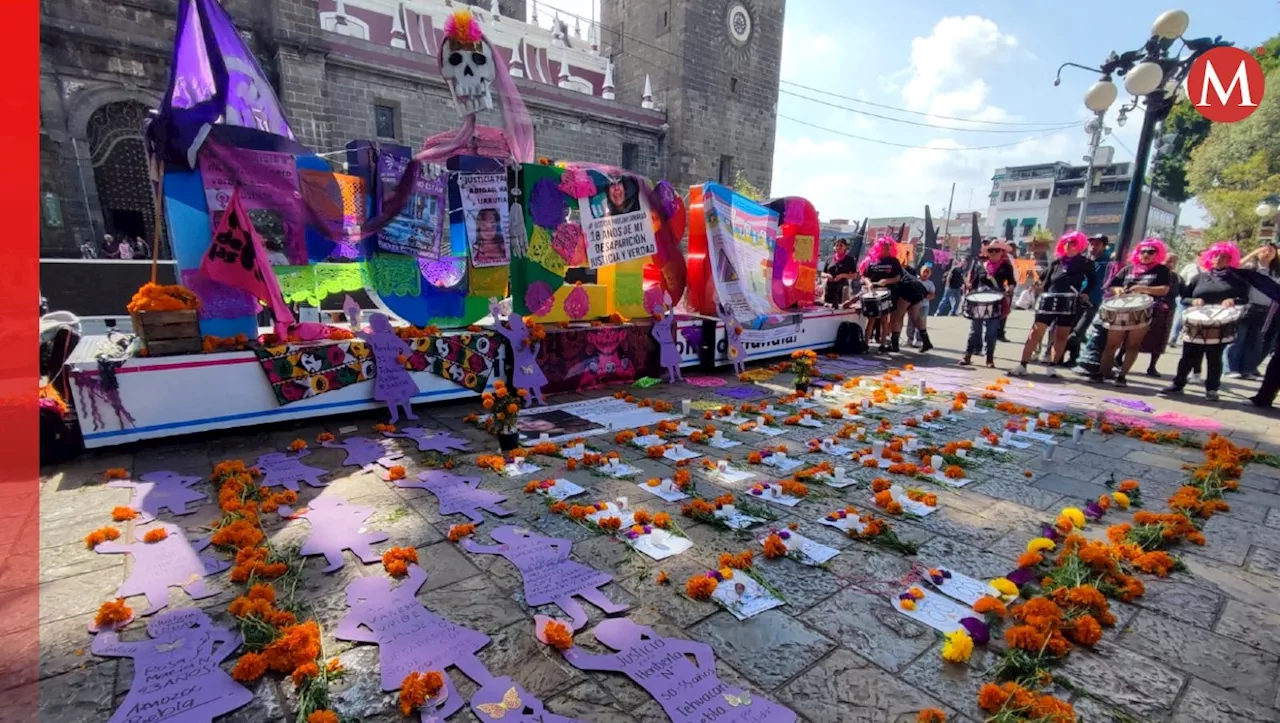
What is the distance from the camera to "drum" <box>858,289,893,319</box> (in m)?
10.1

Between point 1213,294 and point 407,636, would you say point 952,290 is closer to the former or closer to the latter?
point 1213,294

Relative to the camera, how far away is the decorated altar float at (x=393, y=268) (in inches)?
191

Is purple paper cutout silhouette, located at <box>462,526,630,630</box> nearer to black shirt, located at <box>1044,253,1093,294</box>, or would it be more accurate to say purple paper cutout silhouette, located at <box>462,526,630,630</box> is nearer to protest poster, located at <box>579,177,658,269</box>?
protest poster, located at <box>579,177,658,269</box>

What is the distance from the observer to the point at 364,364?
18.5ft

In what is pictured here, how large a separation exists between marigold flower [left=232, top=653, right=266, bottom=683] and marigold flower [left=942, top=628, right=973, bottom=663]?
2801 millimetres

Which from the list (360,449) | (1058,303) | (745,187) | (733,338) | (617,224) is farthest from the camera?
(745,187)

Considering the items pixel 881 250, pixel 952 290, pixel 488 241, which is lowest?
pixel 952 290

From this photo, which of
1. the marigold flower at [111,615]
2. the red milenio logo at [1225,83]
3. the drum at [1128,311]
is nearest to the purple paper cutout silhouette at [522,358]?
the marigold flower at [111,615]

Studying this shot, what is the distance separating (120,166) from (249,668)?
1764cm

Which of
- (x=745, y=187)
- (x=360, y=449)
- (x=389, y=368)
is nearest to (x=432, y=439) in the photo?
(x=360, y=449)

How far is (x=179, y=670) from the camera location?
2244 mm

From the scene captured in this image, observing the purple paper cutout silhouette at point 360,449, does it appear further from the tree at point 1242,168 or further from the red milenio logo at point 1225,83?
the tree at point 1242,168

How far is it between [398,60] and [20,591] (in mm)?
17839

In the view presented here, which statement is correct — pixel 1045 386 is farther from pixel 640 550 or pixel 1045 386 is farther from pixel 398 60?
pixel 398 60
